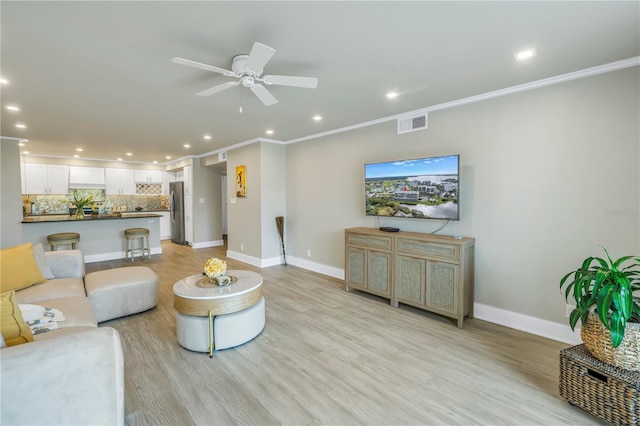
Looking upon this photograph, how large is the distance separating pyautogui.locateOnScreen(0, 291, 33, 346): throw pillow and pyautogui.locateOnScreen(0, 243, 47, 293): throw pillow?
1.61m

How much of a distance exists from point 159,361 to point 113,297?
125cm

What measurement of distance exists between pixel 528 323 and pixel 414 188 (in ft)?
6.23

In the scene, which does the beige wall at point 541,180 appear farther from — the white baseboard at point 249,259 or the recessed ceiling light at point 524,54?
the white baseboard at point 249,259

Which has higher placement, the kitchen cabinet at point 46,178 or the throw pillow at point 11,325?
the kitchen cabinet at point 46,178

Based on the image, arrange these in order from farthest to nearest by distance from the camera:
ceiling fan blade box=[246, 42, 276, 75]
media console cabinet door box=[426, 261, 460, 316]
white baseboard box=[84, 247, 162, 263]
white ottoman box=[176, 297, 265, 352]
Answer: white baseboard box=[84, 247, 162, 263] → media console cabinet door box=[426, 261, 460, 316] → white ottoman box=[176, 297, 265, 352] → ceiling fan blade box=[246, 42, 276, 75]

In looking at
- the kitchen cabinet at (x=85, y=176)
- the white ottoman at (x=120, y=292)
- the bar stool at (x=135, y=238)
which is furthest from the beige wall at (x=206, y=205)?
the white ottoman at (x=120, y=292)

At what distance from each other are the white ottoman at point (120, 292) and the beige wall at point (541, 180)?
3471 millimetres

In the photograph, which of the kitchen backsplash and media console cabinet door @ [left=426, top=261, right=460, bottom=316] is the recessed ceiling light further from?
the kitchen backsplash

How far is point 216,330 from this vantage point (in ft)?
8.50

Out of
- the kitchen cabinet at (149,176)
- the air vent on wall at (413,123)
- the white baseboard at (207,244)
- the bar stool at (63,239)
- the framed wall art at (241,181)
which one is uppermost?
the air vent on wall at (413,123)

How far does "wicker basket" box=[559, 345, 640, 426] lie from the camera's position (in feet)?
5.45

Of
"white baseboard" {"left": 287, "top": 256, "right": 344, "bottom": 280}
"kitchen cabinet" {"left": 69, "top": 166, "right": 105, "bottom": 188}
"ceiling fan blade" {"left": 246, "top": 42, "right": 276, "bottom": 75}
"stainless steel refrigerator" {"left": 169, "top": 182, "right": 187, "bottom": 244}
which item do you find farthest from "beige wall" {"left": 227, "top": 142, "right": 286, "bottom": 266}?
"kitchen cabinet" {"left": 69, "top": 166, "right": 105, "bottom": 188}

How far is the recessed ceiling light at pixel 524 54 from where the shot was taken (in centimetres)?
227

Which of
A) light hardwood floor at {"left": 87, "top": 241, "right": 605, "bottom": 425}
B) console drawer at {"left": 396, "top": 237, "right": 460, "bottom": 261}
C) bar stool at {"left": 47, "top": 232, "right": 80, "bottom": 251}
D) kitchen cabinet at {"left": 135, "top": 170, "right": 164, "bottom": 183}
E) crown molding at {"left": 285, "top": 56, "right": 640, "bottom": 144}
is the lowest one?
light hardwood floor at {"left": 87, "top": 241, "right": 605, "bottom": 425}
